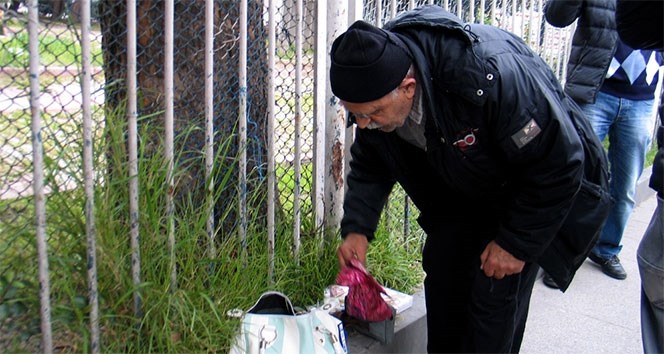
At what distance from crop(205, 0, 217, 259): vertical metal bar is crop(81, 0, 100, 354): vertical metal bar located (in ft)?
1.55

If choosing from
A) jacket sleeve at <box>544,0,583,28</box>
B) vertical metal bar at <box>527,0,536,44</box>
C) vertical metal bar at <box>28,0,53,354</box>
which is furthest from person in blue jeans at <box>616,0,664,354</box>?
vertical metal bar at <box>527,0,536,44</box>

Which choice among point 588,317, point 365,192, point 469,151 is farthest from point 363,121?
point 588,317

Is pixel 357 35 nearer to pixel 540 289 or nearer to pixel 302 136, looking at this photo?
pixel 302 136

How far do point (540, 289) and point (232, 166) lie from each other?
7.96ft

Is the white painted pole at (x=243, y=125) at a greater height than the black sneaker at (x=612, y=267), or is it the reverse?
the white painted pole at (x=243, y=125)

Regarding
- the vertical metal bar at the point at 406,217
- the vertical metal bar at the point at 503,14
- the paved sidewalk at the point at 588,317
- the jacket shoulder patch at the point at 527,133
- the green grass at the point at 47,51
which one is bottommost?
the paved sidewalk at the point at 588,317

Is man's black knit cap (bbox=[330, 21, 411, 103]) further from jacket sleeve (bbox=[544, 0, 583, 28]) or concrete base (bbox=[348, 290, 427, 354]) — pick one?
jacket sleeve (bbox=[544, 0, 583, 28])

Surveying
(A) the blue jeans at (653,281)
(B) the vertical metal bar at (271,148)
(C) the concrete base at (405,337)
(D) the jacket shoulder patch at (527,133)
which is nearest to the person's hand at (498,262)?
(D) the jacket shoulder patch at (527,133)

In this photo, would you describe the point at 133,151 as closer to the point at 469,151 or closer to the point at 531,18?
the point at 469,151

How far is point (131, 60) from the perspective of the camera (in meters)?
2.27

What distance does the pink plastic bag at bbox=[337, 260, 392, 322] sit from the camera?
2.65 meters

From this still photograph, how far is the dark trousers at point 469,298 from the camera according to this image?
2.43 meters

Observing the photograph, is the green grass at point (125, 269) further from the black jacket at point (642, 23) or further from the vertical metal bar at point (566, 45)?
the vertical metal bar at point (566, 45)

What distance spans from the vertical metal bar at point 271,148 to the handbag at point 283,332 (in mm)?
304
